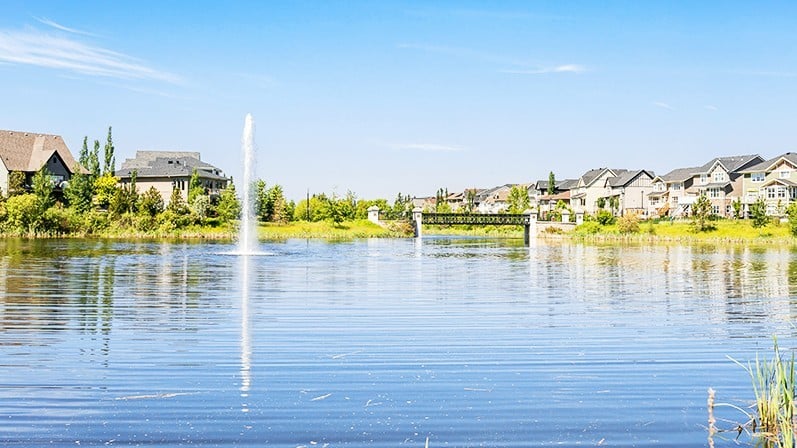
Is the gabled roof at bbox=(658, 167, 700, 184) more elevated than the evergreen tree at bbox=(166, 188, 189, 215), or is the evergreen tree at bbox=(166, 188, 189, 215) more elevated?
the gabled roof at bbox=(658, 167, 700, 184)

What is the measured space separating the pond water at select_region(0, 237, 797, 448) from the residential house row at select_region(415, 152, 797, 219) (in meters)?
79.7

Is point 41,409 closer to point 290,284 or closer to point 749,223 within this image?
point 290,284

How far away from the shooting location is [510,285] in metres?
29.3

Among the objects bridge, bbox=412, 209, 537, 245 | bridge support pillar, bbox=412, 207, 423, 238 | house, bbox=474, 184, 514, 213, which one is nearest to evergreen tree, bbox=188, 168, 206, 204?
bridge support pillar, bbox=412, 207, 423, 238

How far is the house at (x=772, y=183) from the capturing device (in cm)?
9912

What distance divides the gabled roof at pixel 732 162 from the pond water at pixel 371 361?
8627 centimetres

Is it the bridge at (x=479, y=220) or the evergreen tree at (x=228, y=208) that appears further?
the bridge at (x=479, y=220)

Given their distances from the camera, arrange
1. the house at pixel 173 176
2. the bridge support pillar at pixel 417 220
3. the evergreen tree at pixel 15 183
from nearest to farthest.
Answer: the evergreen tree at pixel 15 183, the bridge support pillar at pixel 417 220, the house at pixel 173 176

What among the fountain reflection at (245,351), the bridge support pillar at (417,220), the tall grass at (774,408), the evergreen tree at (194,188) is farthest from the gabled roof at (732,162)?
the tall grass at (774,408)

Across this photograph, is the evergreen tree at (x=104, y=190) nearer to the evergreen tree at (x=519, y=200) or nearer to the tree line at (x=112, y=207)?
the tree line at (x=112, y=207)

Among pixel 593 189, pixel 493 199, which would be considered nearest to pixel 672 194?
pixel 593 189

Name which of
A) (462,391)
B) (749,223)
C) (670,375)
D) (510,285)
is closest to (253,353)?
(462,391)

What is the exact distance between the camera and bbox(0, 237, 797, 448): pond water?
30.4 ft

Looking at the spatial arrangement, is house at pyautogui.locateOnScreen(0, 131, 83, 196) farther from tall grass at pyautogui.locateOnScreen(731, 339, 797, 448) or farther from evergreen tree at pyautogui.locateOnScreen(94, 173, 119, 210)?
tall grass at pyautogui.locateOnScreen(731, 339, 797, 448)
